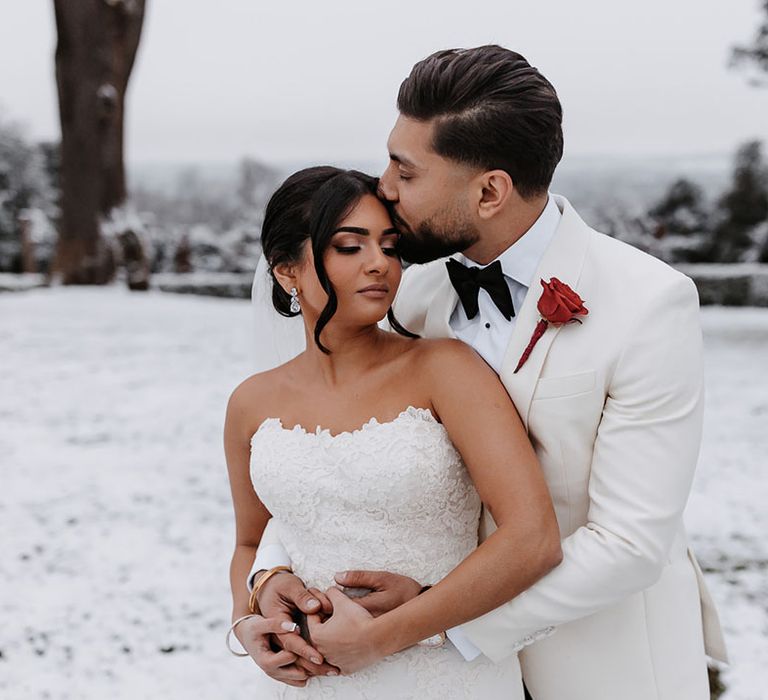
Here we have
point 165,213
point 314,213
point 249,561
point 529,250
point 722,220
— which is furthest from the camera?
point 165,213

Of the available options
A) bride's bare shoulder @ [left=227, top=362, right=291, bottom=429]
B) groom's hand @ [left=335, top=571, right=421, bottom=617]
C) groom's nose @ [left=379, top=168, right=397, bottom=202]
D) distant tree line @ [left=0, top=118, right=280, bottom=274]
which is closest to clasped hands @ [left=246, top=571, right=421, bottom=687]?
groom's hand @ [left=335, top=571, right=421, bottom=617]

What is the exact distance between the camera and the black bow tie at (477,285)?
69.1 inches

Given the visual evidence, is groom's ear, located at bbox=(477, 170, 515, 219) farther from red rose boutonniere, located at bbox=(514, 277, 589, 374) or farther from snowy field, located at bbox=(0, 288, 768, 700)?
snowy field, located at bbox=(0, 288, 768, 700)

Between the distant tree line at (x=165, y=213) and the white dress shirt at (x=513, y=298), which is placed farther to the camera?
the distant tree line at (x=165, y=213)

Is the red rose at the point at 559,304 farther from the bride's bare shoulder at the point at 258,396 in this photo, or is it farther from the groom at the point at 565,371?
the bride's bare shoulder at the point at 258,396

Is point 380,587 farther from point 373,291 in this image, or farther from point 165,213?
point 165,213

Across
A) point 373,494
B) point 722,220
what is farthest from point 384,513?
point 722,220

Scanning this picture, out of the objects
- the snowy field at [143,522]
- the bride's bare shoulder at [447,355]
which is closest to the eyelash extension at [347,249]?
the bride's bare shoulder at [447,355]

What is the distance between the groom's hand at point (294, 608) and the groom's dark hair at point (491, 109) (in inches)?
36.0

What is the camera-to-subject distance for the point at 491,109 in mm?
1617

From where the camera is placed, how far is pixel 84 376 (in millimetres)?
8227

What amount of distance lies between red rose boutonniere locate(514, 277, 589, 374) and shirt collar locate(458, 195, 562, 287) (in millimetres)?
110

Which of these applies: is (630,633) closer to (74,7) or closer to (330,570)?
(330,570)

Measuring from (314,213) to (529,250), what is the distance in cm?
45
